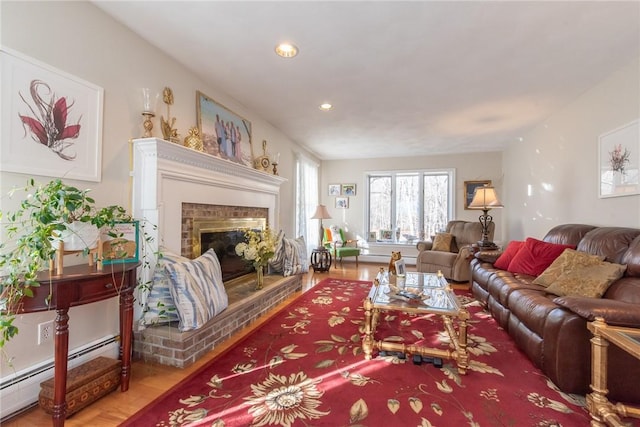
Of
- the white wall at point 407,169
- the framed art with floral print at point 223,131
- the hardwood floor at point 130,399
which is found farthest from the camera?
the white wall at point 407,169

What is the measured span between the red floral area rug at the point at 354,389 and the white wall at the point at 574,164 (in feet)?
6.13

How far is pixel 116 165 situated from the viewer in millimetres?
2127

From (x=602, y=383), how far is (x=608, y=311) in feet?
1.24

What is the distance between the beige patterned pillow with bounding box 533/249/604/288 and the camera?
240 centimetres

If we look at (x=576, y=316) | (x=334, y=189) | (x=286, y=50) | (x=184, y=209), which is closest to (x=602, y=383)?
(x=576, y=316)

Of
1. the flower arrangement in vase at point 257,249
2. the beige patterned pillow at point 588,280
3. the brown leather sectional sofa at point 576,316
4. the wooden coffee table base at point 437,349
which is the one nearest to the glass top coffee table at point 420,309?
the wooden coffee table base at point 437,349

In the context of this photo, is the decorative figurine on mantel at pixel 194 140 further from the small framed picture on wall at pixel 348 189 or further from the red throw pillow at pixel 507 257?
the small framed picture on wall at pixel 348 189

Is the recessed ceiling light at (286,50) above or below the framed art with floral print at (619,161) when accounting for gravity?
above

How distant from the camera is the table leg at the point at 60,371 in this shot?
4.61 ft

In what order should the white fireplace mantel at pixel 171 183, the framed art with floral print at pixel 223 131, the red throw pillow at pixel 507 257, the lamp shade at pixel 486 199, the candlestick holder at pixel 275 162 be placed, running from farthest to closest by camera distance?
1. the candlestick holder at pixel 275 162
2. the lamp shade at pixel 486 199
3. the red throw pillow at pixel 507 257
4. the framed art with floral print at pixel 223 131
5. the white fireplace mantel at pixel 171 183

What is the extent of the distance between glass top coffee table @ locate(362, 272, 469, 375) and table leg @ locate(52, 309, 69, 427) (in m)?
1.80

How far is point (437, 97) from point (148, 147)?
3.03 m

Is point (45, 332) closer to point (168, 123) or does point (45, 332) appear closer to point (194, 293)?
point (194, 293)

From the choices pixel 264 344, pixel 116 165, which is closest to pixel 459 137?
pixel 264 344
